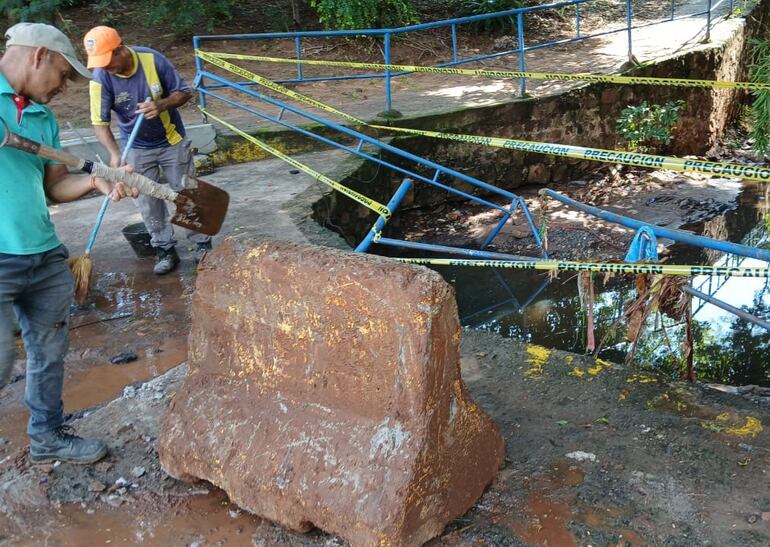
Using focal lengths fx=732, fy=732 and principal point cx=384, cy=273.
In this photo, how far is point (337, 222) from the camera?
6727 mm

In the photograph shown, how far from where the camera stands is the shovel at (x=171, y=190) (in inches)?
104

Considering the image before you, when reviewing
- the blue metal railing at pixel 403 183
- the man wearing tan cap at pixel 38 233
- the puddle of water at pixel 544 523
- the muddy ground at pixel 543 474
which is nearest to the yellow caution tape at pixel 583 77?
the blue metal railing at pixel 403 183

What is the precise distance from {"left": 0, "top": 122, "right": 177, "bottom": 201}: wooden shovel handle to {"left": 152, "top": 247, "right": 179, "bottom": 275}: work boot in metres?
1.71

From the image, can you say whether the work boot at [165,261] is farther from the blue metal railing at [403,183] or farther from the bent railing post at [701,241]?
the bent railing post at [701,241]

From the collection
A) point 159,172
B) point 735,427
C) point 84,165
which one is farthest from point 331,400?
point 159,172

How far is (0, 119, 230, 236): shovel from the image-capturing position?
8.65 feet

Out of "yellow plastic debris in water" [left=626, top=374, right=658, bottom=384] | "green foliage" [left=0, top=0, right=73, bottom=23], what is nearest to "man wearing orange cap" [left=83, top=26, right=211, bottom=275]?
"yellow plastic debris in water" [left=626, top=374, right=658, bottom=384]

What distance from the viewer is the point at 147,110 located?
4.50 meters

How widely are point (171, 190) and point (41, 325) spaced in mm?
882

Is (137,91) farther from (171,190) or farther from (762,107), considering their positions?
(762,107)

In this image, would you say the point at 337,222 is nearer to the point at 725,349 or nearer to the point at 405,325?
the point at 725,349

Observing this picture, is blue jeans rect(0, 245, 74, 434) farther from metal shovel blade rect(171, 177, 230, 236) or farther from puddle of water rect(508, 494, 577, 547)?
puddle of water rect(508, 494, 577, 547)

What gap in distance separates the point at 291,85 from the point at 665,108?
5.06m

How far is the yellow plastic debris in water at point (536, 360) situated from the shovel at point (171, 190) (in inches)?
72.7
